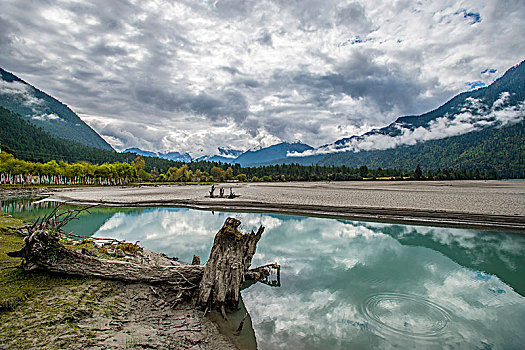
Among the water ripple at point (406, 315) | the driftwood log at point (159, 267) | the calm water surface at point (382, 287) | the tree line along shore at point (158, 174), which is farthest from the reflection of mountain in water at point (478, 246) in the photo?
the tree line along shore at point (158, 174)

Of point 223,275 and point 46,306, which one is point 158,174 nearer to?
point 223,275

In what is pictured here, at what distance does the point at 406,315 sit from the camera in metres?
8.73

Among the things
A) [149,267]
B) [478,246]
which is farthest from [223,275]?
[478,246]

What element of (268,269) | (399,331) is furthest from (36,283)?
(399,331)

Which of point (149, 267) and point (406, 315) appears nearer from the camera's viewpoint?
point (406, 315)

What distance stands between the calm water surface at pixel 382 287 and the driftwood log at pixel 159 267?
140 cm

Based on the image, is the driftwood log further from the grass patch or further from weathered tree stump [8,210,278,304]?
the grass patch

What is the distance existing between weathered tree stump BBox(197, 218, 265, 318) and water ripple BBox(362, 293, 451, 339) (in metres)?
4.58

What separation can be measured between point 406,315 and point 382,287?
7.23 ft

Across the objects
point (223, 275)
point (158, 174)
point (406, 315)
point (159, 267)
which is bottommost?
point (406, 315)

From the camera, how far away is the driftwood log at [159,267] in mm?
7664

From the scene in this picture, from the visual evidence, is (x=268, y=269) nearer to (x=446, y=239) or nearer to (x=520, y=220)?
(x=446, y=239)

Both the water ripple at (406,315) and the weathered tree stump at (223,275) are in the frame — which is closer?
the water ripple at (406,315)

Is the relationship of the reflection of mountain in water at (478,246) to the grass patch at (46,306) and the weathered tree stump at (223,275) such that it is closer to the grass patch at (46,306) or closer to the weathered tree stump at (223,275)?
the weathered tree stump at (223,275)
